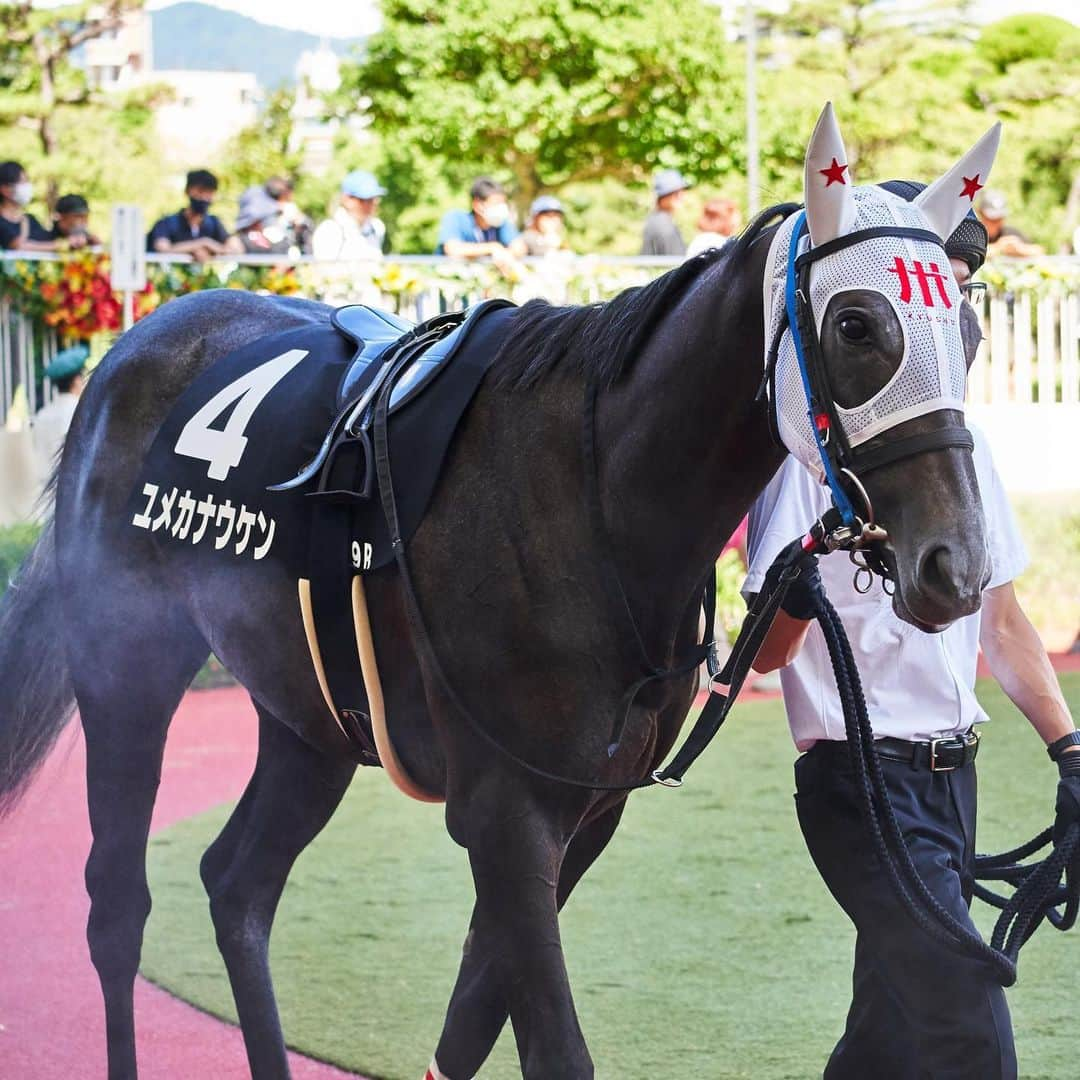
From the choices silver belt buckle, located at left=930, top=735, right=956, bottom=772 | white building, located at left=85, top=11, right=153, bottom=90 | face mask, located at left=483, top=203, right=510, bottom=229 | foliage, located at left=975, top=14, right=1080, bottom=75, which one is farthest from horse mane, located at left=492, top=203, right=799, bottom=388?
white building, located at left=85, top=11, right=153, bottom=90

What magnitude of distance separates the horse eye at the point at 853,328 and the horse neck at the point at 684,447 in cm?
20

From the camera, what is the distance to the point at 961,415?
198 cm

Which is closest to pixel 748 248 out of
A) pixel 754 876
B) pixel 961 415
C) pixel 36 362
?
pixel 961 415

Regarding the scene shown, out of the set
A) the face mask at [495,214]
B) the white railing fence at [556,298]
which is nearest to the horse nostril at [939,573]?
the white railing fence at [556,298]

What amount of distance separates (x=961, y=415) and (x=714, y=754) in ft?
16.1

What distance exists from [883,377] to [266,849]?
1769 millimetres

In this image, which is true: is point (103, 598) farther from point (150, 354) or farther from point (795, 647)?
point (795, 647)

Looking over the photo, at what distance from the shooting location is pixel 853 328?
1.99 m

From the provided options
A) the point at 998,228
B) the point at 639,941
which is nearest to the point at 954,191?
the point at 639,941

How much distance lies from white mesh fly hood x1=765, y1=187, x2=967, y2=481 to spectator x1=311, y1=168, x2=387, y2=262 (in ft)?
24.7

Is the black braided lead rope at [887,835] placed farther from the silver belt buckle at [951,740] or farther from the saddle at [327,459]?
the saddle at [327,459]

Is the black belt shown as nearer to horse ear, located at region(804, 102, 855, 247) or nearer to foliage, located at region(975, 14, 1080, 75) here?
horse ear, located at region(804, 102, 855, 247)

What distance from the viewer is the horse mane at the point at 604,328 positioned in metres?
2.27

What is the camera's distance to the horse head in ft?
6.29
